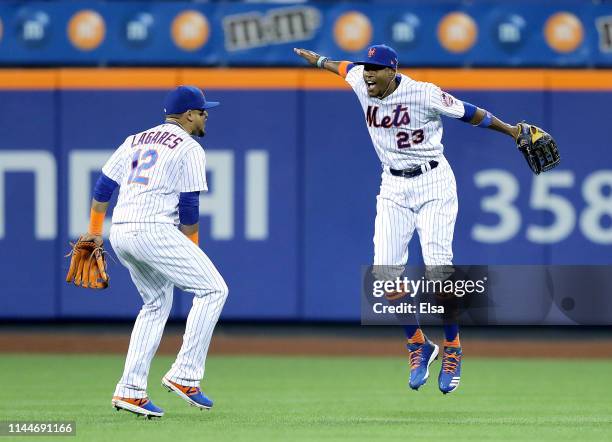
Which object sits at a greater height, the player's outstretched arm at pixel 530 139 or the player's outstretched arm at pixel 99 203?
the player's outstretched arm at pixel 530 139

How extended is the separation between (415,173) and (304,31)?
5.23 meters

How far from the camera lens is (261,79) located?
1377 centimetres

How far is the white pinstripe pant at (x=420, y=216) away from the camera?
8.59 metres

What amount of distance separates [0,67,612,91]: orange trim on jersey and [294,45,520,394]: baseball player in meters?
4.99

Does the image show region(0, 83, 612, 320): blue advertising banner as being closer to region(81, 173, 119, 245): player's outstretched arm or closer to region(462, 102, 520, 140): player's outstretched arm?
region(462, 102, 520, 140): player's outstretched arm

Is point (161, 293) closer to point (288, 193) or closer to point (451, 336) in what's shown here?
point (451, 336)

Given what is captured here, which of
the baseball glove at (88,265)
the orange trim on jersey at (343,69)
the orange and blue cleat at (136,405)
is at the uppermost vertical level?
the orange trim on jersey at (343,69)

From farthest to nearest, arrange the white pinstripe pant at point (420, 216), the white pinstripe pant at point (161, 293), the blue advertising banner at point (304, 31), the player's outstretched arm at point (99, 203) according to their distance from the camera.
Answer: the blue advertising banner at point (304, 31) → the white pinstripe pant at point (420, 216) → the player's outstretched arm at point (99, 203) → the white pinstripe pant at point (161, 293)

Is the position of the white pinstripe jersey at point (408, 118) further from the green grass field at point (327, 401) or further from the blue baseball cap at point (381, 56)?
the green grass field at point (327, 401)

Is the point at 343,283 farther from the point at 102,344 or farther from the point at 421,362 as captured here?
the point at 421,362

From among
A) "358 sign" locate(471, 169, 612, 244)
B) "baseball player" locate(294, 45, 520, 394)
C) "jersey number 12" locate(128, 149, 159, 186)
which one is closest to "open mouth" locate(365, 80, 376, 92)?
"baseball player" locate(294, 45, 520, 394)

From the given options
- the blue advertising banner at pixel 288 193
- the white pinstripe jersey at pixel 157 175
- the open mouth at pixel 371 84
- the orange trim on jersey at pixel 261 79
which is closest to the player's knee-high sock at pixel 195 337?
the white pinstripe jersey at pixel 157 175

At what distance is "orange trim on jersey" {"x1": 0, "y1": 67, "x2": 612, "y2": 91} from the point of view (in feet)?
44.8

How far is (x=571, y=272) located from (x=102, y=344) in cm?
455
